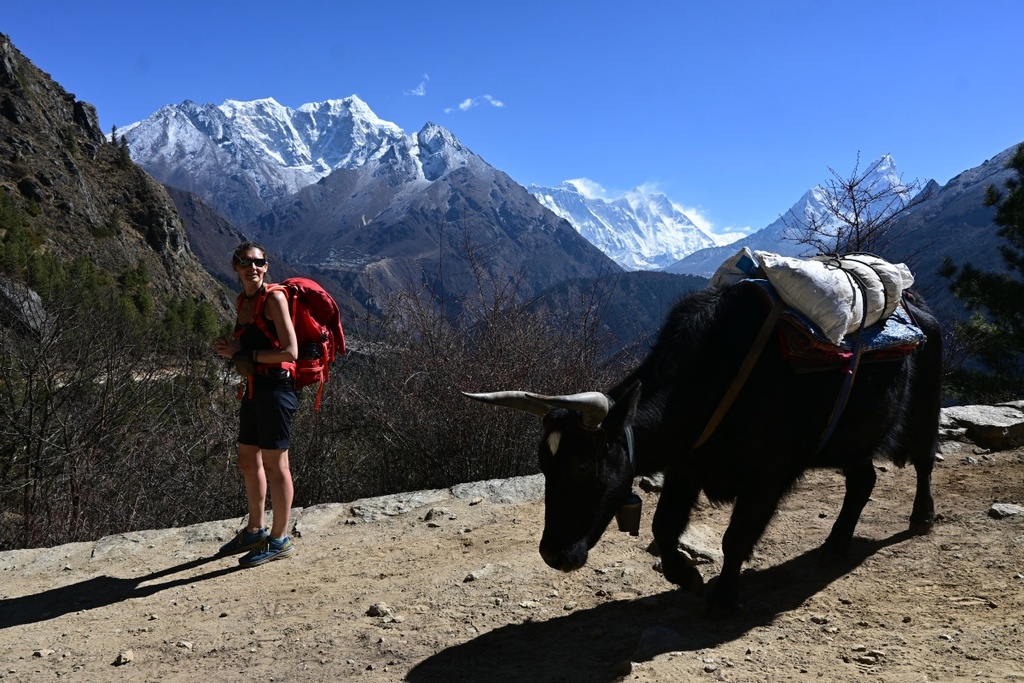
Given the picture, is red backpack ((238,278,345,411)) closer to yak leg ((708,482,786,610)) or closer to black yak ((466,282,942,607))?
black yak ((466,282,942,607))

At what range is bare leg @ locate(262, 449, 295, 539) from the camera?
163 inches

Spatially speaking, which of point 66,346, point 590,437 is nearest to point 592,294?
point 590,437

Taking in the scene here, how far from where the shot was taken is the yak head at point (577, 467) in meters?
2.74

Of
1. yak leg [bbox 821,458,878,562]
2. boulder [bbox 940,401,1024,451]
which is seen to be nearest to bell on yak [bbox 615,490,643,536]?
yak leg [bbox 821,458,878,562]

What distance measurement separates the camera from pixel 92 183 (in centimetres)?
5397

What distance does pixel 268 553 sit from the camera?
4.35 meters

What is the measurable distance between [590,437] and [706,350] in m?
0.80

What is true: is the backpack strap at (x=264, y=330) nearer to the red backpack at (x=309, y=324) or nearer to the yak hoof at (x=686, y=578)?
the red backpack at (x=309, y=324)

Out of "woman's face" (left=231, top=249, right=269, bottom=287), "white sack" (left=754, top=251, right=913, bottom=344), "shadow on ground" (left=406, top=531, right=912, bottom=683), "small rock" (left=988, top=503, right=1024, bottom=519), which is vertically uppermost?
"woman's face" (left=231, top=249, right=269, bottom=287)

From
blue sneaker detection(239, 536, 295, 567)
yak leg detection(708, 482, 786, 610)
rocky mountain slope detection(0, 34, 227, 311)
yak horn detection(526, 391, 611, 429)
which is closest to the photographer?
yak horn detection(526, 391, 611, 429)

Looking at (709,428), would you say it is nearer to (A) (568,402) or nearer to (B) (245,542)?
(A) (568,402)

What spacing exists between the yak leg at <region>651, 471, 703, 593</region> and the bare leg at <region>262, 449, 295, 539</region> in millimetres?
2128

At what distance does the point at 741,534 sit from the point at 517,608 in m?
1.10

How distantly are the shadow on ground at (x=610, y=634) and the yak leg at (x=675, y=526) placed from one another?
152mm
